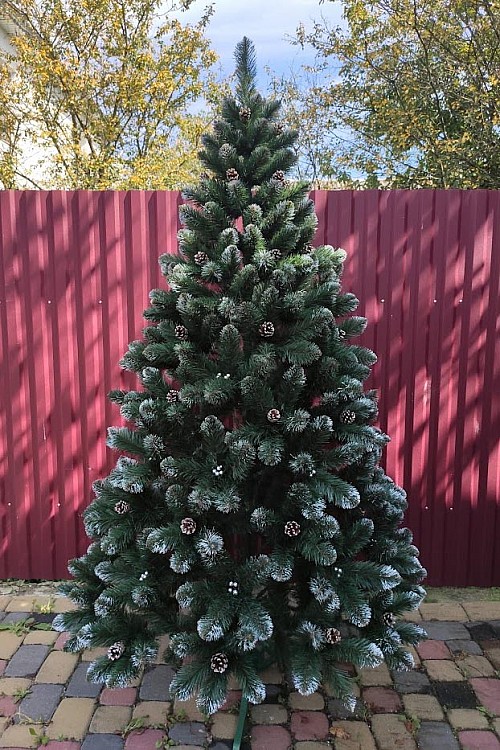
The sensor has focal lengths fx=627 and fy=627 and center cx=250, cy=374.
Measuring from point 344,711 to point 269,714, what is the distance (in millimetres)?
315

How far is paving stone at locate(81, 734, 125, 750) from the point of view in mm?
2404

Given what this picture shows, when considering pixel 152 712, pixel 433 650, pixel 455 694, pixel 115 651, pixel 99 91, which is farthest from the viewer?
pixel 99 91

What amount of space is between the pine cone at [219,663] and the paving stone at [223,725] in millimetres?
524

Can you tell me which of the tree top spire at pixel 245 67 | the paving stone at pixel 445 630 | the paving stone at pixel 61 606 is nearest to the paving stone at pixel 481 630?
the paving stone at pixel 445 630

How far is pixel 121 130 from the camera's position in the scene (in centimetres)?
925

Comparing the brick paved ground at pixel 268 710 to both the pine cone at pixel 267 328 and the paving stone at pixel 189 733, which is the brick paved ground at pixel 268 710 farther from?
the pine cone at pixel 267 328

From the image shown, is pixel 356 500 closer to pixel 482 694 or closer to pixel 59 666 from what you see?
pixel 482 694

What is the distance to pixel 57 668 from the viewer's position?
2.88 m

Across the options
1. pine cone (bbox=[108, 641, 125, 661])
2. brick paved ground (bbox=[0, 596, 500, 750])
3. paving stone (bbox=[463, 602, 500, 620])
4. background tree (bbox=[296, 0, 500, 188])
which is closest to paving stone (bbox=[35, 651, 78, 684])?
brick paved ground (bbox=[0, 596, 500, 750])

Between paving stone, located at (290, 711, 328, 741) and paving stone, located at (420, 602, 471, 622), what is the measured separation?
1.00 metres

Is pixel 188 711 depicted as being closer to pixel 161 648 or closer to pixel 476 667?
pixel 161 648

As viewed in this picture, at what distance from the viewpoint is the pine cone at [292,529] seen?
7.43 ft

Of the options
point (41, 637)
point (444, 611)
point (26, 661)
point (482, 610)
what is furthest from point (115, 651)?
point (482, 610)

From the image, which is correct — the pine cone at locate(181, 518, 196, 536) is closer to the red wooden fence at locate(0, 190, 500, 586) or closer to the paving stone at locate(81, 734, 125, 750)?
the paving stone at locate(81, 734, 125, 750)
